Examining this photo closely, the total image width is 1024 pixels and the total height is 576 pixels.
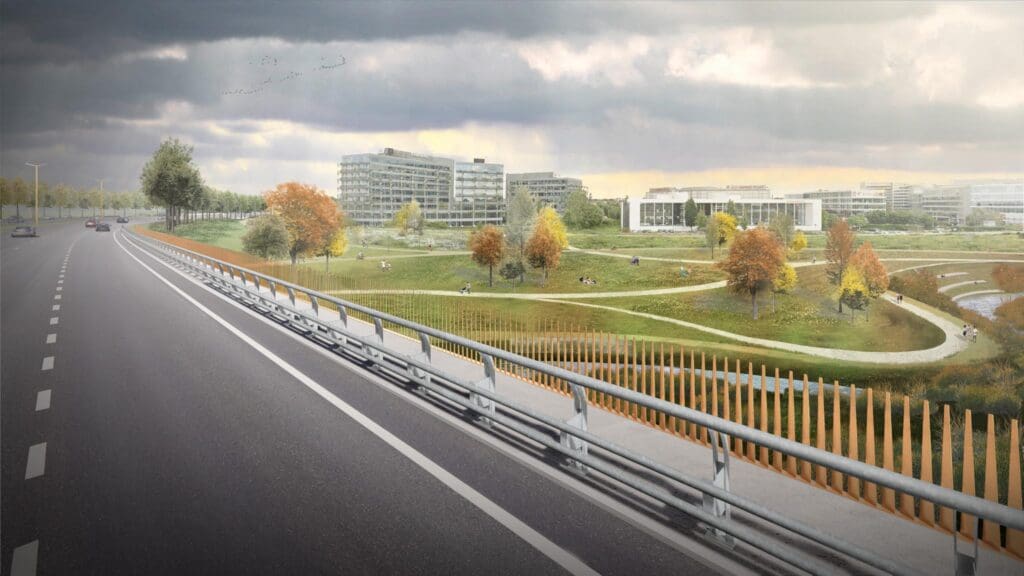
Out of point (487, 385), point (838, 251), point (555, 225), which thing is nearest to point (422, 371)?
point (487, 385)

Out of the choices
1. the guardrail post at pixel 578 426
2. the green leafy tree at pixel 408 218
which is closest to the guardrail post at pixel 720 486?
the guardrail post at pixel 578 426

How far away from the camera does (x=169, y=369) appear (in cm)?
1062

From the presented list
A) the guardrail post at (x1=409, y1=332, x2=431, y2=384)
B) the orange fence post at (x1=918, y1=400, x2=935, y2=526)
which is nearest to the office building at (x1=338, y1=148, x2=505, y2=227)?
the guardrail post at (x1=409, y1=332, x2=431, y2=384)

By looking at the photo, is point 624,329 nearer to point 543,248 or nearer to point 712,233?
point 543,248

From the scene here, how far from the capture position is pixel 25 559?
4.40 metres

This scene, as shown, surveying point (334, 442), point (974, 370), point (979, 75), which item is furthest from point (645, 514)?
point (979, 75)

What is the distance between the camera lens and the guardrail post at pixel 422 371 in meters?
8.87

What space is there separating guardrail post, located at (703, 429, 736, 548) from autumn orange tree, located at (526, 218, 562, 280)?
96.0 feet

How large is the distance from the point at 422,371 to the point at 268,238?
2539 centimetres

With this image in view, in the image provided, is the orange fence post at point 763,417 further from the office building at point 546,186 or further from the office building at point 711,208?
the office building at point 546,186

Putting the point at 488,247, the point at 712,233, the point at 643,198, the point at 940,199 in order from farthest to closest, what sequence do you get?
1. the point at 643,198
2. the point at 712,233
3. the point at 940,199
4. the point at 488,247

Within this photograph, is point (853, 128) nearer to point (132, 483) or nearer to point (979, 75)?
point (979, 75)

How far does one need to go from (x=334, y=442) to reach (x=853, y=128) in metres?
36.8

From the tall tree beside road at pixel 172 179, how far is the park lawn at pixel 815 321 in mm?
25243
